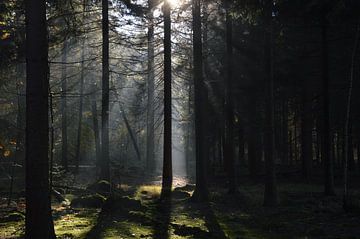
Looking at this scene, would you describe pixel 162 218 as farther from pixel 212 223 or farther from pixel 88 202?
pixel 88 202

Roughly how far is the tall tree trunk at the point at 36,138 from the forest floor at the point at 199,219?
2312 millimetres

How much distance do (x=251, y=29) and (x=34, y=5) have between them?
20.1 metres

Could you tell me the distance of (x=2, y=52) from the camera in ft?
46.5

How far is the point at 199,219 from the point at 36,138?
707 cm

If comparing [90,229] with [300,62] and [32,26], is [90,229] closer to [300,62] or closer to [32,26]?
[32,26]

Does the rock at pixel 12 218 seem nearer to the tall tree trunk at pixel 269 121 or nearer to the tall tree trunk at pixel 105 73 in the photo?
the tall tree trunk at pixel 269 121

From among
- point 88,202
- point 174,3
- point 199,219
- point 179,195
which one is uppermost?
point 174,3

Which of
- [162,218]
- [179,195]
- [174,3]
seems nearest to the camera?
[162,218]

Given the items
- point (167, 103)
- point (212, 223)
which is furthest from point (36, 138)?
point (167, 103)

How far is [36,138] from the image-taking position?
24.4 feet

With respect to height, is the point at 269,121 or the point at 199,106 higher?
the point at 199,106

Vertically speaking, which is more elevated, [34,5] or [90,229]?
[34,5]

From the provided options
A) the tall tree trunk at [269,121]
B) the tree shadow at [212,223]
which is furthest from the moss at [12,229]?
the tall tree trunk at [269,121]

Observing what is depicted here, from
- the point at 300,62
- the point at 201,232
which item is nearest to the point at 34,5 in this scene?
the point at 201,232
